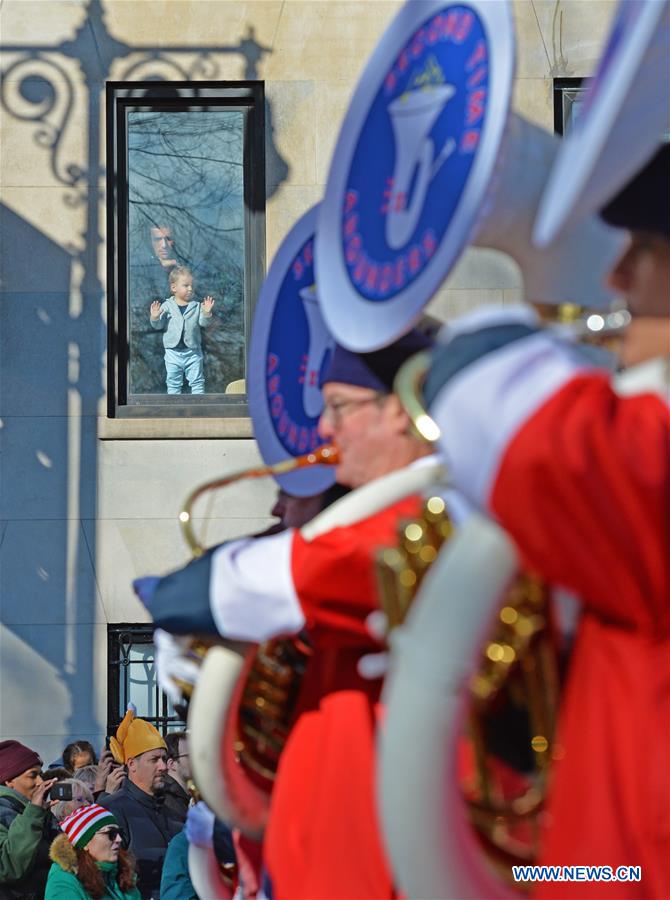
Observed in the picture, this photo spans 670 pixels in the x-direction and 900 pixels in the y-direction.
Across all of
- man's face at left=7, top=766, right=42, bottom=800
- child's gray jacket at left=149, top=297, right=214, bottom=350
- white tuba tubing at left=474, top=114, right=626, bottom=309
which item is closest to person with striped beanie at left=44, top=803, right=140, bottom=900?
man's face at left=7, top=766, right=42, bottom=800

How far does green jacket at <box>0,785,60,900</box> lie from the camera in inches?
241

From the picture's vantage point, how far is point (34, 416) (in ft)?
31.2

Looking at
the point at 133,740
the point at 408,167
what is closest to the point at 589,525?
the point at 408,167

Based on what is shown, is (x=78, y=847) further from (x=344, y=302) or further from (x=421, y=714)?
(x=421, y=714)

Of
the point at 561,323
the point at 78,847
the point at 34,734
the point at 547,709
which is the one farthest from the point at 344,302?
the point at 34,734

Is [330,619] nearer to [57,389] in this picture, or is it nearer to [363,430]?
[363,430]

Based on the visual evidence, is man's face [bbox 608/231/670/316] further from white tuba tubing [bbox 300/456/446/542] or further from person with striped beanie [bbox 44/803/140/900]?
person with striped beanie [bbox 44/803/140/900]

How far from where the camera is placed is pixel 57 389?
9.58 m

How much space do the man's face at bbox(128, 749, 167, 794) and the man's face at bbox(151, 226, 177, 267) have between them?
140 inches

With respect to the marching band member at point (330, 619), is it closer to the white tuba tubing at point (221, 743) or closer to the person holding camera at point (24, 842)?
the white tuba tubing at point (221, 743)

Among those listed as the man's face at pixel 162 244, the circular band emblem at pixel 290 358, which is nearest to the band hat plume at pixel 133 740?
the man's face at pixel 162 244

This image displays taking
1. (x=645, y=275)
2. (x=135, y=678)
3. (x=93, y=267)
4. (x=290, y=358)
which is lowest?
(x=135, y=678)

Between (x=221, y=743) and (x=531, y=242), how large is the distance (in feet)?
3.76

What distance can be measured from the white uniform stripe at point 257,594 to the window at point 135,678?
7003mm
